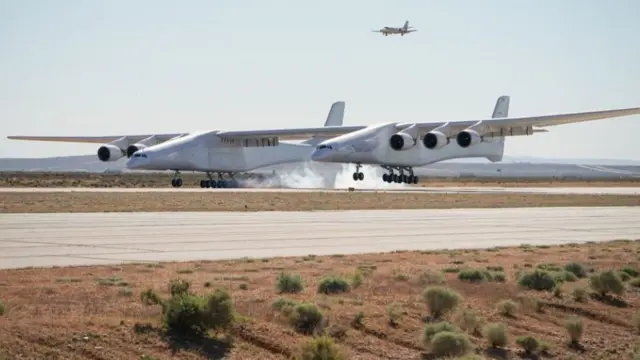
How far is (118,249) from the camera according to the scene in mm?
20609

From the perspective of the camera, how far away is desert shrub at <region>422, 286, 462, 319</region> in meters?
13.6

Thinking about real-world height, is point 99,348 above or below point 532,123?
below

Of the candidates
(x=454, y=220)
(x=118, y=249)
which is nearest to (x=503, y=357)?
(x=118, y=249)

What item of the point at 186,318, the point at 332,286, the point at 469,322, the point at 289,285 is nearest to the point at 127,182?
the point at 332,286

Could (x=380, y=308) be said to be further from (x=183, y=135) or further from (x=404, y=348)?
(x=183, y=135)

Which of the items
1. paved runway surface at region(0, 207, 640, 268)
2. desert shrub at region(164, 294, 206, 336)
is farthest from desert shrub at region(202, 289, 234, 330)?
paved runway surface at region(0, 207, 640, 268)

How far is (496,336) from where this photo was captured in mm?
12289

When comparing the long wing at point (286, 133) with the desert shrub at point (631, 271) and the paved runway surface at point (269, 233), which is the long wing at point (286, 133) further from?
the desert shrub at point (631, 271)

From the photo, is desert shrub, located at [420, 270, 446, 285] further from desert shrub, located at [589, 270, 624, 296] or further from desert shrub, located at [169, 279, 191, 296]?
desert shrub, located at [169, 279, 191, 296]

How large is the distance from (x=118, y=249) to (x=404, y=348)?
9.93m

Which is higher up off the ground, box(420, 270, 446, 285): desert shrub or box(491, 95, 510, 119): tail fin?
box(491, 95, 510, 119): tail fin

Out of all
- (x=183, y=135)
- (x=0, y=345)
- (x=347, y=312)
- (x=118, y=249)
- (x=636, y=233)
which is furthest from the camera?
(x=183, y=135)

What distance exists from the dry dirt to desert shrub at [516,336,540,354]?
0.11 metres

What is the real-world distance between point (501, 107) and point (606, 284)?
66.2 meters
